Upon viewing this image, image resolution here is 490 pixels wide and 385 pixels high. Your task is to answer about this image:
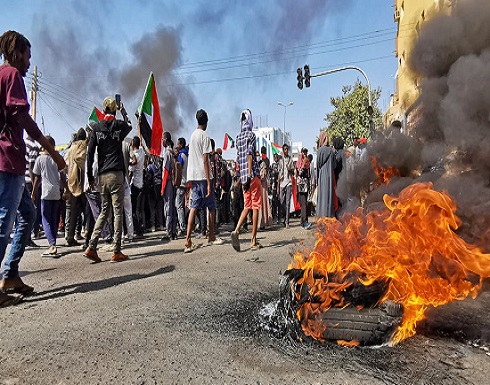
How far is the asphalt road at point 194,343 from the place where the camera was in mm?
2182

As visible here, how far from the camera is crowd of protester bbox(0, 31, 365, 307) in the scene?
3.79m

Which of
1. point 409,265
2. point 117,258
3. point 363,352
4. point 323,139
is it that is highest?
point 323,139

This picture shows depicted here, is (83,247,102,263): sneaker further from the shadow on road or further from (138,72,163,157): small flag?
(138,72,163,157): small flag

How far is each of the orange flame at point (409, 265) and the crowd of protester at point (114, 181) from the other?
2923mm

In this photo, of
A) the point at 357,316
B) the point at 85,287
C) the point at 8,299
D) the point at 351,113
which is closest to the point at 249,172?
the point at 85,287

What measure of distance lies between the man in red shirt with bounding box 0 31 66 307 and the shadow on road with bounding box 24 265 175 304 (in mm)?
164

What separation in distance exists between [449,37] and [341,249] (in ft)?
8.09

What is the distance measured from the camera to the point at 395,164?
4.62 meters

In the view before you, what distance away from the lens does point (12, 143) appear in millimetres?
3766

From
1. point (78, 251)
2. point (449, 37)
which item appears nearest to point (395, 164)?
point (449, 37)

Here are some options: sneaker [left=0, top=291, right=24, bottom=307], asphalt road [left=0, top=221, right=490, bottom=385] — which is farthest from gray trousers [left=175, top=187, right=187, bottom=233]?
sneaker [left=0, top=291, right=24, bottom=307]

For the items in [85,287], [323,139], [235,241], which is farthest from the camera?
[323,139]

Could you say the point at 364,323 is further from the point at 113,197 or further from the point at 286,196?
the point at 286,196

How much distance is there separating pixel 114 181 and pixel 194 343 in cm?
391
